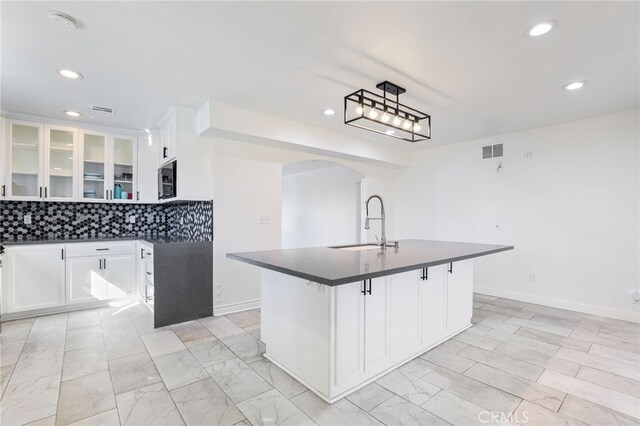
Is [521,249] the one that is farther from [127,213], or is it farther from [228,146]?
[127,213]

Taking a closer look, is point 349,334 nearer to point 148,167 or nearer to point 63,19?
point 63,19

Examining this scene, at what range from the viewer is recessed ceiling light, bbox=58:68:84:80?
2.69 metres

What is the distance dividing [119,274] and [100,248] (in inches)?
16.4

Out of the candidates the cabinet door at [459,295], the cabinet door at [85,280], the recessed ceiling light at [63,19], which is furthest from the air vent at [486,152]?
the cabinet door at [85,280]

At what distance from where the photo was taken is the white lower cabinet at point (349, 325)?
208cm

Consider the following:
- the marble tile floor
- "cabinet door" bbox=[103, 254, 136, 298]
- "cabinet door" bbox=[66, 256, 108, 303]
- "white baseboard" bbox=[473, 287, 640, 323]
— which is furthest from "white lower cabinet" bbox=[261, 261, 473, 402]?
"cabinet door" bbox=[66, 256, 108, 303]

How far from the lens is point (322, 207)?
8250mm

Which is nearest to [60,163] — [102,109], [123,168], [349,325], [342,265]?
[123,168]

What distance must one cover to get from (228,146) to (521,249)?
432 cm

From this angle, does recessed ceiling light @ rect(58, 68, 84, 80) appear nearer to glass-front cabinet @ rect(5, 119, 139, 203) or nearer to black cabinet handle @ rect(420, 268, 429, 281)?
glass-front cabinet @ rect(5, 119, 139, 203)

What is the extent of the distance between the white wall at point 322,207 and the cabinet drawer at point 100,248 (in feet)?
12.9

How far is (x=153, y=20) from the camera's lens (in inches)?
79.4

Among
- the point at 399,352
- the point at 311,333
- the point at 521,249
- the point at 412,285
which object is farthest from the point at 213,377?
the point at 521,249

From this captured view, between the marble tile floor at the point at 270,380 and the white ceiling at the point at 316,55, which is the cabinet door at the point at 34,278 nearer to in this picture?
the marble tile floor at the point at 270,380
